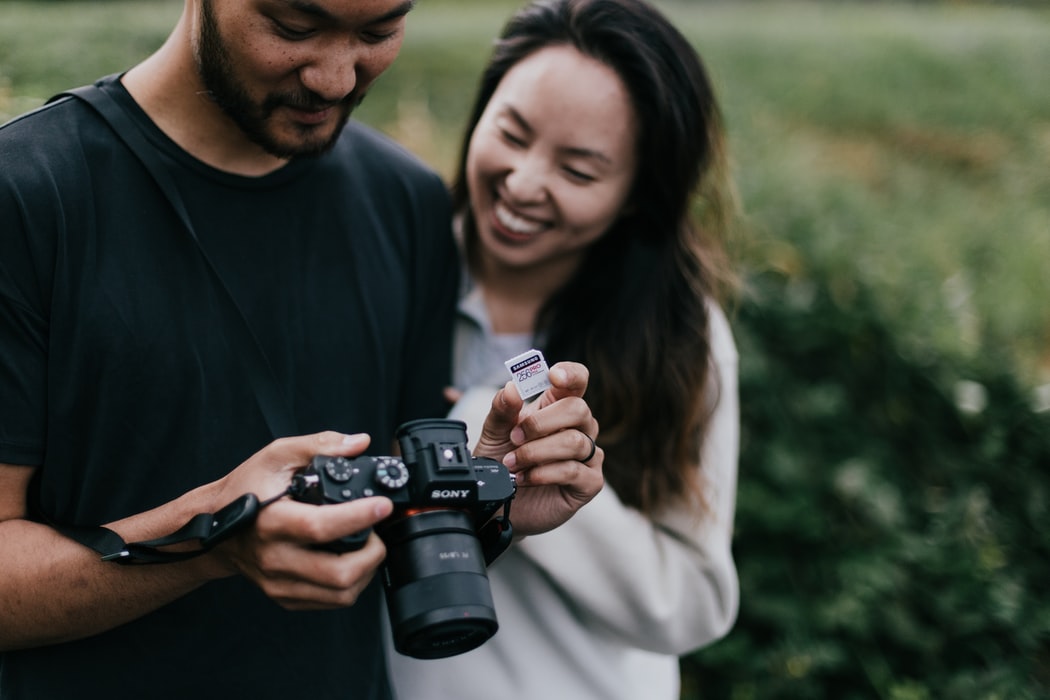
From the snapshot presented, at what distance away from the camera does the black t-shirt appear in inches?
59.7

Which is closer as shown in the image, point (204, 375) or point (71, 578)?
point (71, 578)

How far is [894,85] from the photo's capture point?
7.03 m

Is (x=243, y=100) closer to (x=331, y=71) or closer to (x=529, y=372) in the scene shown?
(x=331, y=71)

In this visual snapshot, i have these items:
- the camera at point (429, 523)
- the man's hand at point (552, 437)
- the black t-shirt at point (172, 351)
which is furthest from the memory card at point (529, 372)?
the black t-shirt at point (172, 351)

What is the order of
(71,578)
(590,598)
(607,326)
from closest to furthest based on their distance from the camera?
(71,578) → (590,598) → (607,326)

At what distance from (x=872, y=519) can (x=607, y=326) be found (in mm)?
1655

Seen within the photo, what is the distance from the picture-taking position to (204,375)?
64.5 inches

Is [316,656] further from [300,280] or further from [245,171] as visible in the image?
[245,171]

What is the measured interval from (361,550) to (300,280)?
61 cm

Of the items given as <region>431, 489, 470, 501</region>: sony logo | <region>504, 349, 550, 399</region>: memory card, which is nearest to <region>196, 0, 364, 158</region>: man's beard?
<region>504, 349, 550, 399</region>: memory card

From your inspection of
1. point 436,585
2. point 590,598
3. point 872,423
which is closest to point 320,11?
point 436,585

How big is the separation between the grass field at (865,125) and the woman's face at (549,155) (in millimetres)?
1062

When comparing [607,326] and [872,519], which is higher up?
[607,326]

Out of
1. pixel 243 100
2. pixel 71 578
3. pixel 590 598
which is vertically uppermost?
pixel 243 100
